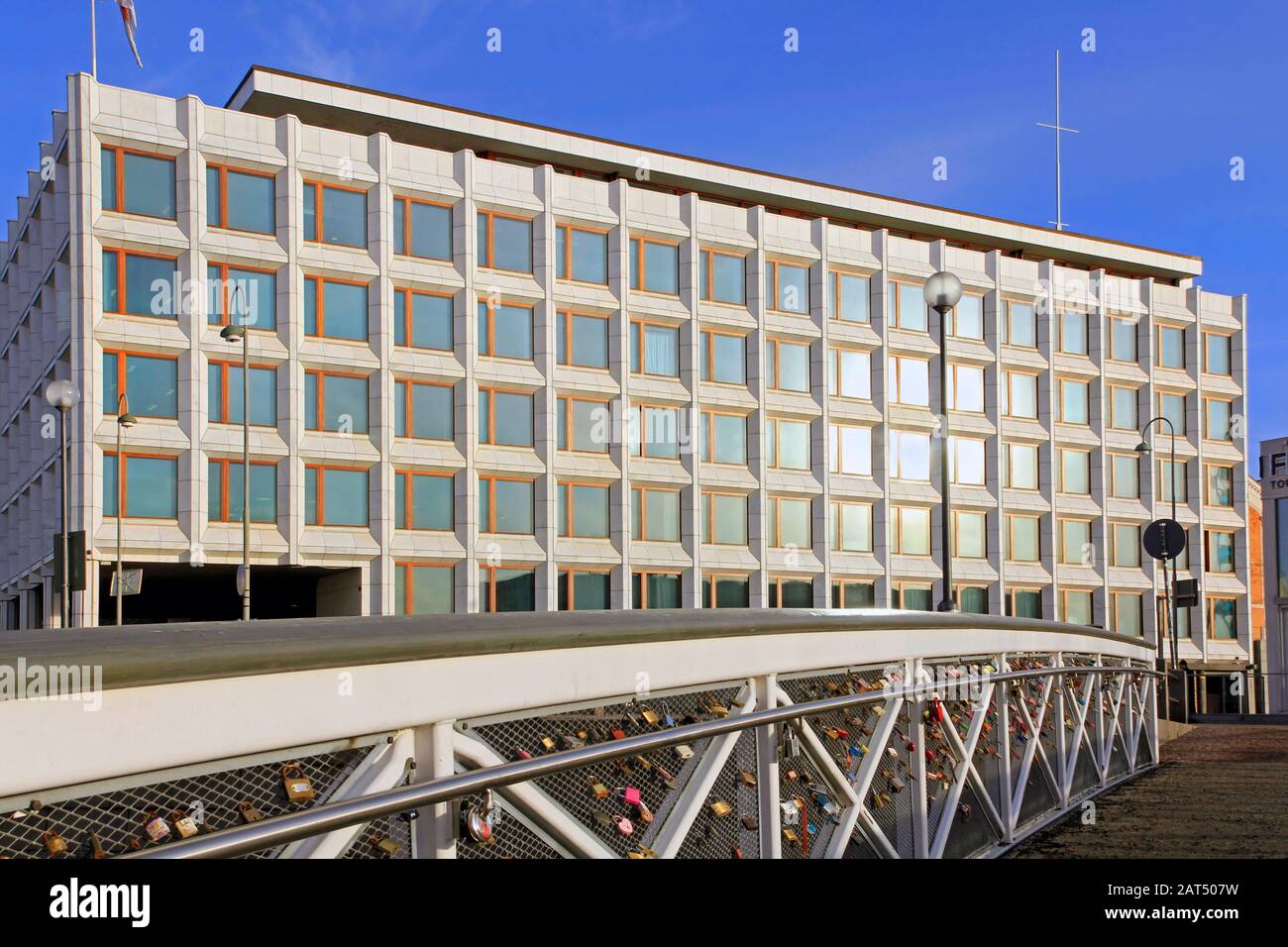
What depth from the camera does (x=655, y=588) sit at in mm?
48375

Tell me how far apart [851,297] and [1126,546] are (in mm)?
17496

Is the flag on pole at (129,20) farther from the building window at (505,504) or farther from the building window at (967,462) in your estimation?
the building window at (967,462)

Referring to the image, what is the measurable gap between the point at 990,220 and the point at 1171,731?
42.1 metres

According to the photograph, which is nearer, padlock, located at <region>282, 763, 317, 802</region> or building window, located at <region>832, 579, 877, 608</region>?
padlock, located at <region>282, 763, 317, 802</region>

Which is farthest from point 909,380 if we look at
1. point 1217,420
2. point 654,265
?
point 1217,420

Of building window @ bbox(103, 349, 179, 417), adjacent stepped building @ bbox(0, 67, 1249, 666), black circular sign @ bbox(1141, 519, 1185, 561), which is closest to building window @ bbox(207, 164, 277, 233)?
adjacent stepped building @ bbox(0, 67, 1249, 666)

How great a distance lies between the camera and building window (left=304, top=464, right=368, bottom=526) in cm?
4222

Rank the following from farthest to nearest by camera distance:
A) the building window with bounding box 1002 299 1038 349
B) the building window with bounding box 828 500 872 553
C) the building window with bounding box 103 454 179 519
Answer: the building window with bounding box 1002 299 1038 349
the building window with bounding box 828 500 872 553
the building window with bounding box 103 454 179 519

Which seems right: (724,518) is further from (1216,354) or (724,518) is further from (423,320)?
(1216,354)

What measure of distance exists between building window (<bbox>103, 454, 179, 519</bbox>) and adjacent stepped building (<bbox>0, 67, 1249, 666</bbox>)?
3.0 inches

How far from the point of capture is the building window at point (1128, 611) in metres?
60.3

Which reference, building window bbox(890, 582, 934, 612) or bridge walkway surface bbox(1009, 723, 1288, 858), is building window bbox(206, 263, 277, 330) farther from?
bridge walkway surface bbox(1009, 723, 1288, 858)
